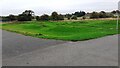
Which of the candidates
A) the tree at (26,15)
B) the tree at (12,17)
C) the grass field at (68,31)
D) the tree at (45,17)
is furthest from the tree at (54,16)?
the grass field at (68,31)

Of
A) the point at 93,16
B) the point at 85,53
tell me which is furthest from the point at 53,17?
the point at 85,53

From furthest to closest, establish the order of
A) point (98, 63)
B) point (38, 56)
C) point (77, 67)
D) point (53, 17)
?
point (53, 17) → point (38, 56) → point (98, 63) → point (77, 67)

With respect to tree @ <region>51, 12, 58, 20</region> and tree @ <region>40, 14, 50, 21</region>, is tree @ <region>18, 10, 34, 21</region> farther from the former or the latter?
tree @ <region>51, 12, 58, 20</region>

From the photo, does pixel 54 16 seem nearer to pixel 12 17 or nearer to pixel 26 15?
pixel 26 15

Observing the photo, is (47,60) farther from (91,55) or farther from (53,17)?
(53,17)

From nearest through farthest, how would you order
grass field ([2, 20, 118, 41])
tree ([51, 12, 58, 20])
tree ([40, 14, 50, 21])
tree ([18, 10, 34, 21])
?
grass field ([2, 20, 118, 41]), tree ([18, 10, 34, 21]), tree ([51, 12, 58, 20]), tree ([40, 14, 50, 21])

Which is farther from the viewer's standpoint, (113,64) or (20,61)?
(20,61)

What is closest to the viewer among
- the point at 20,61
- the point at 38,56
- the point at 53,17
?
the point at 20,61

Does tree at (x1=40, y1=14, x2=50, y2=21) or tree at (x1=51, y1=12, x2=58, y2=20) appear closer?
tree at (x1=51, y1=12, x2=58, y2=20)

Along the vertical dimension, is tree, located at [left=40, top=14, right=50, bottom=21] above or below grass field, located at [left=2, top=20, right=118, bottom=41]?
above

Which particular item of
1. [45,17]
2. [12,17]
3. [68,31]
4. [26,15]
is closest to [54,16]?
[45,17]

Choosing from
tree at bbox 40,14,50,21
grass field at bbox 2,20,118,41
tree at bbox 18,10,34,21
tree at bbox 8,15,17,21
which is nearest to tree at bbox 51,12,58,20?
tree at bbox 40,14,50,21

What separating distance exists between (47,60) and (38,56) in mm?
853

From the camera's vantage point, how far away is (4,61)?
7.33m
